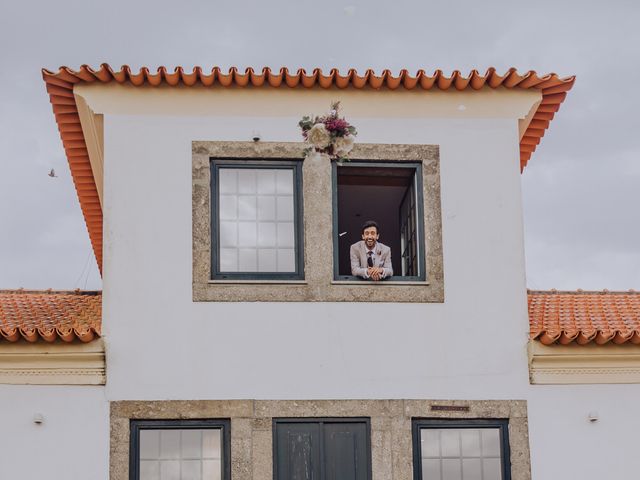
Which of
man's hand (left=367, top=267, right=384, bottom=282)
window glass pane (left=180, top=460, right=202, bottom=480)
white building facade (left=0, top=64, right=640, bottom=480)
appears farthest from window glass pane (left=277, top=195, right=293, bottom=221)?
window glass pane (left=180, top=460, right=202, bottom=480)

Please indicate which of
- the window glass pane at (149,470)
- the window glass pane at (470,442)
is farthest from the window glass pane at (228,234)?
the window glass pane at (470,442)

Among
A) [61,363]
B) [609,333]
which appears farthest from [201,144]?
[609,333]

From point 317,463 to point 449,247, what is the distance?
2765 millimetres

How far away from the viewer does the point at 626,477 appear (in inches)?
606

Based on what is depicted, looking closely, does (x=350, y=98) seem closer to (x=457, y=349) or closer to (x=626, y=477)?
(x=457, y=349)

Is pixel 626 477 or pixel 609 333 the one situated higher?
pixel 609 333

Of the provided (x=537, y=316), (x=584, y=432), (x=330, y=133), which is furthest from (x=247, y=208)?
(x=584, y=432)

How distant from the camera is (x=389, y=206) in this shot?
19.1m

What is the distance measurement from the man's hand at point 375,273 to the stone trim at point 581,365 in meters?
1.75

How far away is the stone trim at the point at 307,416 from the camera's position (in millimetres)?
15133

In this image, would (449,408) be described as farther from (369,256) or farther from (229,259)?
(229,259)

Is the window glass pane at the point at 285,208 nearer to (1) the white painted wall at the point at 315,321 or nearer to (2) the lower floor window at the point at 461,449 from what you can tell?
(1) the white painted wall at the point at 315,321

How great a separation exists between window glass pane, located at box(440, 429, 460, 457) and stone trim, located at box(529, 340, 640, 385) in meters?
1.00

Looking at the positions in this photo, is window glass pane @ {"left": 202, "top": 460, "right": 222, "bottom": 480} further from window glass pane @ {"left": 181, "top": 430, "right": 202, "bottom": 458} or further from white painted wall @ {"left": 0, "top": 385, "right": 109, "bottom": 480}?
white painted wall @ {"left": 0, "top": 385, "right": 109, "bottom": 480}
